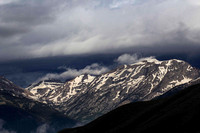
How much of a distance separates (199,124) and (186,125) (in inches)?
373

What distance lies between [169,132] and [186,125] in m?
11.2

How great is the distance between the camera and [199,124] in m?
180

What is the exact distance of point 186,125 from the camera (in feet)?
617

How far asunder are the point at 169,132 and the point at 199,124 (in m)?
19.6

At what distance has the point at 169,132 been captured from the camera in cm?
19125
